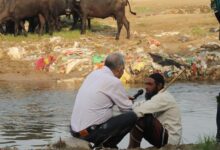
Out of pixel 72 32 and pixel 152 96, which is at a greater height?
pixel 152 96

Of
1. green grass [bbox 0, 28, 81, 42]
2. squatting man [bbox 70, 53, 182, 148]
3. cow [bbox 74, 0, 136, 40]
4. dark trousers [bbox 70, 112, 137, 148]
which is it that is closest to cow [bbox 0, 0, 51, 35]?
green grass [bbox 0, 28, 81, 42]

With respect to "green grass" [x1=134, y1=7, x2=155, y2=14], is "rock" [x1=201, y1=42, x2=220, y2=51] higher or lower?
higher

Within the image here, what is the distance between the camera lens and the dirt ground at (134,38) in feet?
64.0

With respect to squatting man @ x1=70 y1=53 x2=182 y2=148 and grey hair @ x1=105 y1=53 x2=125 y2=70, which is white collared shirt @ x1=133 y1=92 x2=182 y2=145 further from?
grey hair @ x1=105 y1=53 x2=125 y2=70

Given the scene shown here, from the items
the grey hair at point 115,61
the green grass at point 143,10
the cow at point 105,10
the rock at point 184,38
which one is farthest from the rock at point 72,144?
the green grass at point 143,10

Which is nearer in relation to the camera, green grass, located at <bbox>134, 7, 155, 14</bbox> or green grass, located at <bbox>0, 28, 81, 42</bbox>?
green grass, located at <bbox>0, 28, 81, 42</bbox>

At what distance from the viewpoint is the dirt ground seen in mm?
19495

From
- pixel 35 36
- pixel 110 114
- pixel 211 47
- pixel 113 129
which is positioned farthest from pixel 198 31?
pixel 113 129

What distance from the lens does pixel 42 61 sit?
19828 millimetres

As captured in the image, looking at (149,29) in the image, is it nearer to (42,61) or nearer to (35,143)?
(42,61)

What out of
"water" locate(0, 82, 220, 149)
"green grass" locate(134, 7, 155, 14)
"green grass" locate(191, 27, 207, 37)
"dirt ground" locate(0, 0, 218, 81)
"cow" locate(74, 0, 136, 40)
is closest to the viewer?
"water" locate(0, 82, 220, 149)

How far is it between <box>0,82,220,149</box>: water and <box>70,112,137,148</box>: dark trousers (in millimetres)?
1459

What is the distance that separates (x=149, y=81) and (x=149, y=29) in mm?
17304

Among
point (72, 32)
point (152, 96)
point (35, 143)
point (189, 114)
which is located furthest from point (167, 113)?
point (72, 32)
